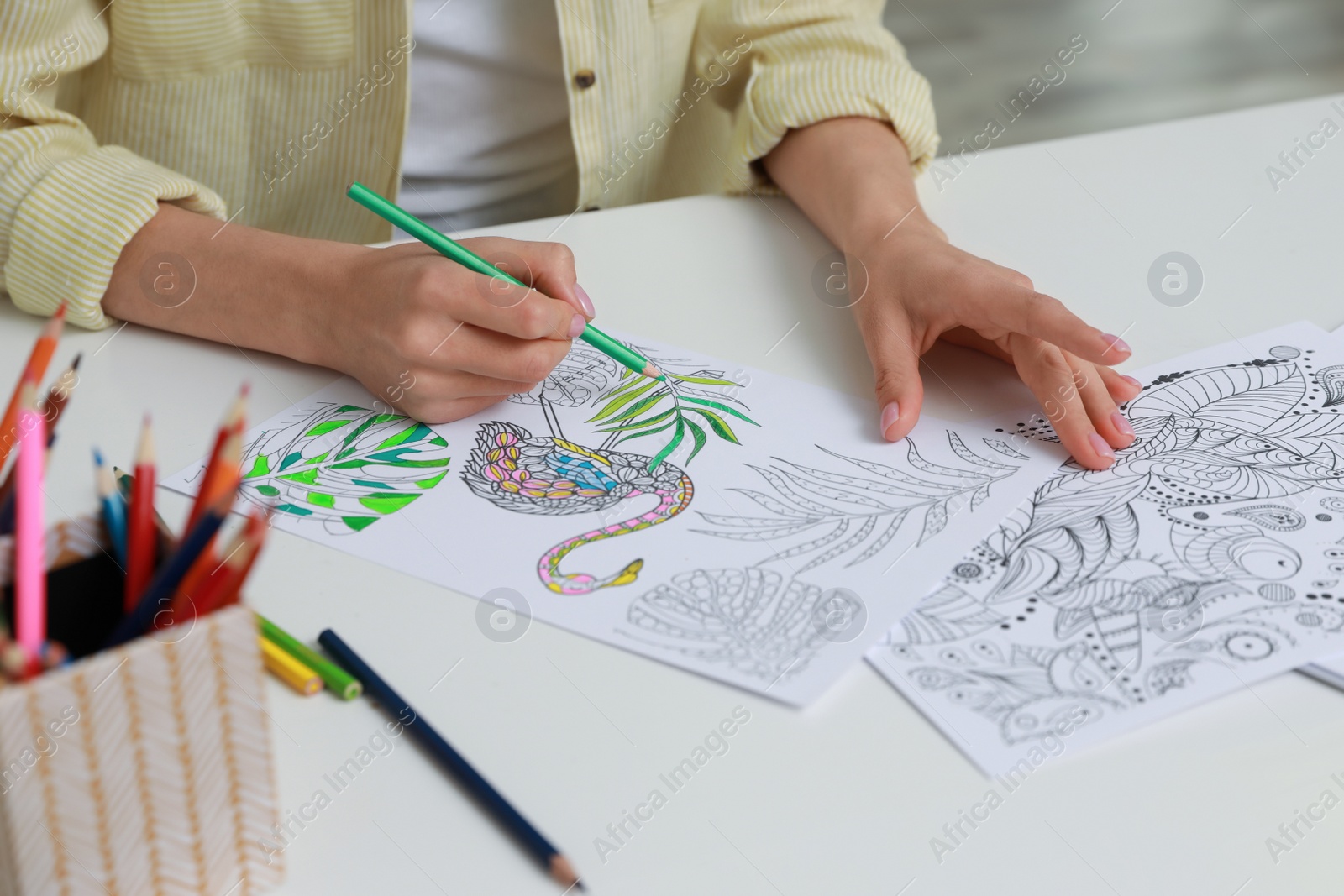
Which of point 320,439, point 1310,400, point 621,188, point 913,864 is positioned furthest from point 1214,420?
point 621,188

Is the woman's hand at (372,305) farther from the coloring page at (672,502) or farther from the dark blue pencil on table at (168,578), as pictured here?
the dark blue pencil on table at (168,578)

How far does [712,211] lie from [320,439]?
1.31 ft

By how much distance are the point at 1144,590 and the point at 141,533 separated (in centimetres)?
42

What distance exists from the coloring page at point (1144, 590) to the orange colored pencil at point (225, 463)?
0.92 ft

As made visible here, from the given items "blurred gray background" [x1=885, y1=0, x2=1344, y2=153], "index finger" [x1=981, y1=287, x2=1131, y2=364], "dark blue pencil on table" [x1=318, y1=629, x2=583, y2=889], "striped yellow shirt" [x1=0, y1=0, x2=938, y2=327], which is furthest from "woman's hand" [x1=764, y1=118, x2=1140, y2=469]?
"blurred gray background" [x1=885, y1=0, x2=1344, y2=153]

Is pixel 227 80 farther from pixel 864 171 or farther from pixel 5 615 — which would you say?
pixel 5 615

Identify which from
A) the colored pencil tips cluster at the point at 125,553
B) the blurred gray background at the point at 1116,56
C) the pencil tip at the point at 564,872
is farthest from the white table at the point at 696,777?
the blurred gray background at the point at 1116,56

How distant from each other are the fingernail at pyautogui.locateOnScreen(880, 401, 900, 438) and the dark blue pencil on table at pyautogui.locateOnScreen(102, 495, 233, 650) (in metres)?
0.40

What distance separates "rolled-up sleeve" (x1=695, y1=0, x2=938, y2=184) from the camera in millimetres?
899

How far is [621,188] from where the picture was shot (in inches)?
43.4

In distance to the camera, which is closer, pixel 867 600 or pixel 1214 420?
pixel 867 600

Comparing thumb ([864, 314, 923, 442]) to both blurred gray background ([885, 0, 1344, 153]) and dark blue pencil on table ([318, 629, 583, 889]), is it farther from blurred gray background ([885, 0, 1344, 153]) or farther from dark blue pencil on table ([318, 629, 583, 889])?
blurred gray background ([885, 0, 1344, 153])

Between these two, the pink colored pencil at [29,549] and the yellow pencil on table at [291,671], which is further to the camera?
the yellow pencil on table at [291,671]

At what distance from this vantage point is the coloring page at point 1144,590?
0.45 meters
